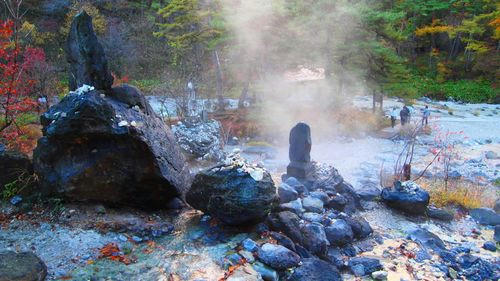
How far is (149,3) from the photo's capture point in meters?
27.6

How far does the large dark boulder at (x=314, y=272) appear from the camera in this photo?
5141 millimetres

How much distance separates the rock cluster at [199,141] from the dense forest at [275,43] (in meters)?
4.66

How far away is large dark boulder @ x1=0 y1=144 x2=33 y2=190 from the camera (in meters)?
6.38

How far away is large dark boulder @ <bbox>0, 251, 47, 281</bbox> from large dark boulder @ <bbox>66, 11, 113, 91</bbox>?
293 cm

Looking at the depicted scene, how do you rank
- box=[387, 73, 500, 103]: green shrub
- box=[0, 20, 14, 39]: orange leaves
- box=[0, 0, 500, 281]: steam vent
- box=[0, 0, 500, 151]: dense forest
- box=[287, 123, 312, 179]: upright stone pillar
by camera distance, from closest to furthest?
box=[0, 0, 500, 281]: steam vent, box=[287, 123, 312, 179]: upright stone pillar, box=[0, 20, 14, 39]: orange leaves, box=[0, 0, 500, 151]: dense forest, box=[387, 73, 500, 103]: green shrub

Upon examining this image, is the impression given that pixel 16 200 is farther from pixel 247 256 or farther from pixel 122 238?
pixel 247 256

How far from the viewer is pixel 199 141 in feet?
36.6

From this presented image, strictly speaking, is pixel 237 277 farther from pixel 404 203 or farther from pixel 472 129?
pixel 472 129

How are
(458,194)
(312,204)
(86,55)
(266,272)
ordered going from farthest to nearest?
1. (458,194)
2. (312,204)
3. (86,55)
4. (266,272)

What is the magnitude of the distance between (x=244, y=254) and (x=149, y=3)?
25706 mm

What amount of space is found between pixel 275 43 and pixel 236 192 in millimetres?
11085

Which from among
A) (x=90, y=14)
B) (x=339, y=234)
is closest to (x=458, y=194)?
(x=339, y=234)

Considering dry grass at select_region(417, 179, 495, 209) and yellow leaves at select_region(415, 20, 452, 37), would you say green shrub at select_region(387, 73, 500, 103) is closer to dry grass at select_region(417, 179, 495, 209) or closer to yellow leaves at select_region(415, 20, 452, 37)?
yellow leaves at select_region(415, 20, 452, 37)

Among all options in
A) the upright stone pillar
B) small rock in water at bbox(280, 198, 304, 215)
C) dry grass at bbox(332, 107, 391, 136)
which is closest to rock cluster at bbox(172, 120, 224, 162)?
the upright stone pillar
